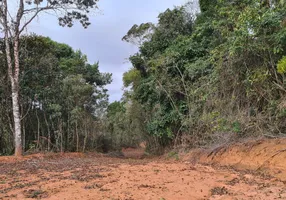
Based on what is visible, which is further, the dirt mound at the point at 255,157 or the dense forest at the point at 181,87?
the dense forest at the point at 181,87

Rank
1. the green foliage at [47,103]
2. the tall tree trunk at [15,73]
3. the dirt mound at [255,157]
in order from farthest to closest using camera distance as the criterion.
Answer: the green foliage at [47,103] < the tall tree trunk at [15,73] < the dirt mound at [255,157]

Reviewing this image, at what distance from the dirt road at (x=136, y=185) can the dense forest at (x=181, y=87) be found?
2.30 meters

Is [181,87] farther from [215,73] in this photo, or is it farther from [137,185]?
[137,185]

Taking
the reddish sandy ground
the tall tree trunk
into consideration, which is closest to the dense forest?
the tall tree trunk

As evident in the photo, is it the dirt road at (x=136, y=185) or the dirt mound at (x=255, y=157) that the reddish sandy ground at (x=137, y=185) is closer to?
the dirt road at (x=136, y=185)

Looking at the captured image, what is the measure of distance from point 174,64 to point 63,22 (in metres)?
5.07

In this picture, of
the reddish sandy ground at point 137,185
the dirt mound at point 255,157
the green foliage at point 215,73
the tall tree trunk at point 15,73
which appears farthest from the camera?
Answer: the tall tree trunk at point 15,73

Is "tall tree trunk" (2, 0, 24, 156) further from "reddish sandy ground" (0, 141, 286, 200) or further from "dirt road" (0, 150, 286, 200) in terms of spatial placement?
"dirt road" (0, 150, 286, 200)

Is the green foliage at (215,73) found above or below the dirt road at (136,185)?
above

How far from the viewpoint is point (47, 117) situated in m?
12.8

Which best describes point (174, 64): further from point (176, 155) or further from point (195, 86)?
point (176, 155)

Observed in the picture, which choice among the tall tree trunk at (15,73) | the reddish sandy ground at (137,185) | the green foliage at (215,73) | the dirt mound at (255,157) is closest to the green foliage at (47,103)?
the tall tree trunk at (15,73)

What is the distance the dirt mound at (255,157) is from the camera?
6531mm

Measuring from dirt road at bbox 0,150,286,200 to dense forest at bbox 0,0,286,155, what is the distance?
7.54ft
